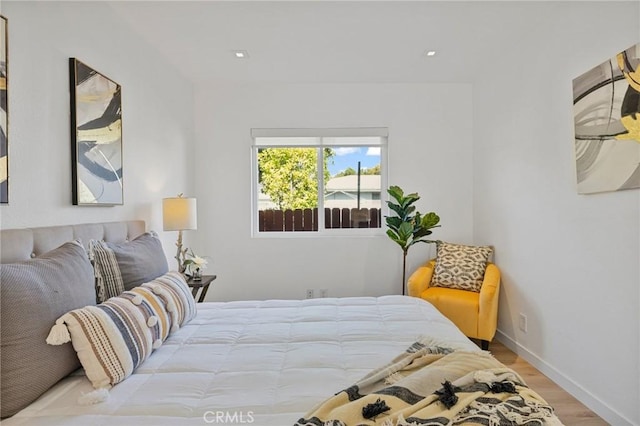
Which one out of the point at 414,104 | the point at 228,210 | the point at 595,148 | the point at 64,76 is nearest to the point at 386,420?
the point at 595,148

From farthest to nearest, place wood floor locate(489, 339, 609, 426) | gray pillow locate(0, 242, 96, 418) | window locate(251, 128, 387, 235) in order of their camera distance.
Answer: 1. window locate(251, 128, 387, 235)
2. wood floor locate(489, 339, 609, 426)
3. gray pillow locate(0, 242, 96, 418)

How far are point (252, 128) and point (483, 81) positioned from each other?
240 centimetres

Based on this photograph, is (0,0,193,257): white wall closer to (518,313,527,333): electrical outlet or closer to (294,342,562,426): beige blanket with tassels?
(294,342,562,426): beige blanket with tassels

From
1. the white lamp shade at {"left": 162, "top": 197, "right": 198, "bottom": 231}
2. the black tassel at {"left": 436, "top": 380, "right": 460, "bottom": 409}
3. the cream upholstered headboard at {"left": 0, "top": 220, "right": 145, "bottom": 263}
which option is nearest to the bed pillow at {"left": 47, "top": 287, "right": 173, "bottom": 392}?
the cream upholstered headboard at {"left": 0, "top": 220, "right": 145, "bottom": 263}

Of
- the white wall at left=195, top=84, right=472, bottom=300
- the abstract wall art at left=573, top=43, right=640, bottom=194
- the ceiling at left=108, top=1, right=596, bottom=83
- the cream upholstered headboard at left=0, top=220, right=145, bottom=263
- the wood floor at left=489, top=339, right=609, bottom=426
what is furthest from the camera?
the white wall at left=195, top=84, right=472, bottom=300

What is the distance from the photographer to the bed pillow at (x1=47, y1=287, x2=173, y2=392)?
129 cm

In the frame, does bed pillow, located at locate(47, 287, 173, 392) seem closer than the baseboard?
Yes

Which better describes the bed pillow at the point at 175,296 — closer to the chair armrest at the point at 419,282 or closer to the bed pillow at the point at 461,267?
the chair armrest at the point at 419,282

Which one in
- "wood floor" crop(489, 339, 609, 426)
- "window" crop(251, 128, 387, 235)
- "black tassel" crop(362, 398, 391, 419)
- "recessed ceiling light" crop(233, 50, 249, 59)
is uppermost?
"recessed ceiling light" crop(233, 50, 249, 59)

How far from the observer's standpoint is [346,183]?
14.1 feet

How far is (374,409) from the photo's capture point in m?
1.07

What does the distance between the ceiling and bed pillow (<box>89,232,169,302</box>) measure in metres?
Result: 1.57

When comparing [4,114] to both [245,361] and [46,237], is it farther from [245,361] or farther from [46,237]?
[245,361]

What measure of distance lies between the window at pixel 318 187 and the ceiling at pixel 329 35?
2.61 ft
